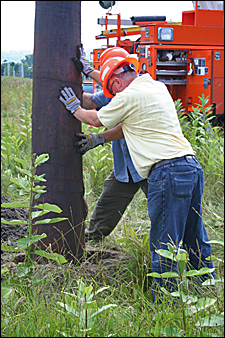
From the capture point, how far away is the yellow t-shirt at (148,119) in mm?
3033

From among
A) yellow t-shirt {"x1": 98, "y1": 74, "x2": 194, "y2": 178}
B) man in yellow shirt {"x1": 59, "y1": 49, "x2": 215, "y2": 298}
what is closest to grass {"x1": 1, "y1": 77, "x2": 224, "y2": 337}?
man in yellow shirt {"x1": 59, "y1": 49, "x2": 215, "y2": 298}

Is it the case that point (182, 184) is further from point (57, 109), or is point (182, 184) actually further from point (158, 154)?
point (57, 109)

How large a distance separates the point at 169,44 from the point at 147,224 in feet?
16.7

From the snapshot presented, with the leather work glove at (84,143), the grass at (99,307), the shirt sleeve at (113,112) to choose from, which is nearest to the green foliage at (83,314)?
the grass at (99,307)

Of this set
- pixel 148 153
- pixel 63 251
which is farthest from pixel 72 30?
pixel 63 251

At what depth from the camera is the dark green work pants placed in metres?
4.07

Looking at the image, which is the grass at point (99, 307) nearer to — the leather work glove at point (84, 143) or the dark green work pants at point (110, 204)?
the dark green work pants at point (110, 204)

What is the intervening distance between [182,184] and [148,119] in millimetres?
609

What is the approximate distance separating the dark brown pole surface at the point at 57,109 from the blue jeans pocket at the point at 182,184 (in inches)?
32.2

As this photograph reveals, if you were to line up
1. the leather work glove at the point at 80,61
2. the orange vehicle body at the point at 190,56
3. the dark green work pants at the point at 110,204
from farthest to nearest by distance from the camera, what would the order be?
the orange vehicle body at the point at 190,56 → the dark green work pants at the point at 110,204 → the leather work glove at the point at 80,61

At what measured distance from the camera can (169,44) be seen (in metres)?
8.23

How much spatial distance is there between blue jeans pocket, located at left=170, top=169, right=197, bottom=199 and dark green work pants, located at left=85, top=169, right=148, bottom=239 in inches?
43.3

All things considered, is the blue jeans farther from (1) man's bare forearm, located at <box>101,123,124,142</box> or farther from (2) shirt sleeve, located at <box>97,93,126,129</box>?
(1) man's bare forearm, located at <box>101,123,124,142</box>

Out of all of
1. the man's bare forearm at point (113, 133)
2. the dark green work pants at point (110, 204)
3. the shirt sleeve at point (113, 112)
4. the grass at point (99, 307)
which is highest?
the shirt sleeve at point (113, 112)
